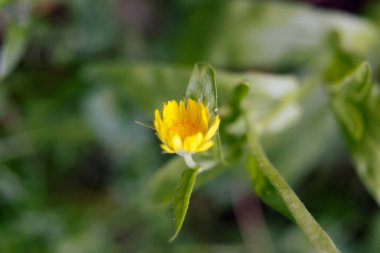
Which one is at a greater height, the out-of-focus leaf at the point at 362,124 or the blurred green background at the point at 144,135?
the out-of-focus leaf at the point at 362,124

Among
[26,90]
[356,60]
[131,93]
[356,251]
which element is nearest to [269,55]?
[356,60]

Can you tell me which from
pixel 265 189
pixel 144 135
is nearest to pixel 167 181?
pixel 265 189

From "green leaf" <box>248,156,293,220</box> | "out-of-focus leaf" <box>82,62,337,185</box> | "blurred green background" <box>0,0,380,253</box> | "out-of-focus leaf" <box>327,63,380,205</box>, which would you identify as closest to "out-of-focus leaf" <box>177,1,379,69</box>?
"blurred green background" <box>0,0,380,253</box>

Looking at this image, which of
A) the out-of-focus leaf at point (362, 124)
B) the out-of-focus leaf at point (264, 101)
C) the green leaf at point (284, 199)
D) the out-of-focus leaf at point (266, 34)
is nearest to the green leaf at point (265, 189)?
the green leaf at point (284, 199)

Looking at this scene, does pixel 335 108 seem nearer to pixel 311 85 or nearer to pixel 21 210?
pixel 311 85

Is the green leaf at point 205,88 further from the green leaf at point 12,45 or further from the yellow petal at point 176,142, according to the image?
the green leaf at point 12,45

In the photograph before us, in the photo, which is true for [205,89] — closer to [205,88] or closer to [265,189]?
[205,88]
